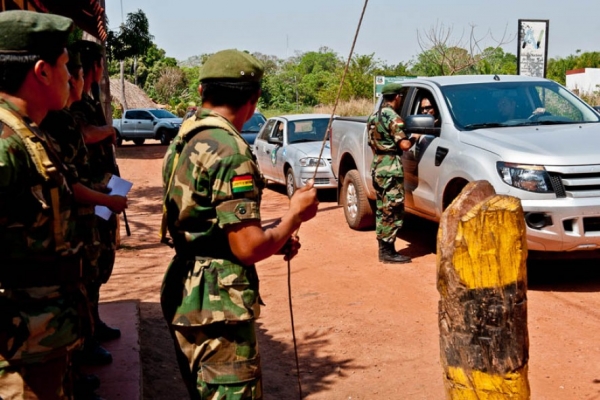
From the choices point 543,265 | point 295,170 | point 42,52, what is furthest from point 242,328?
point 295,170

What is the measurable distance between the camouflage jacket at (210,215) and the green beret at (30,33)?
0.58m

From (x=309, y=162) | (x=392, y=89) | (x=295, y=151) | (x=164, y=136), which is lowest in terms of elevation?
(x=164, y=136)

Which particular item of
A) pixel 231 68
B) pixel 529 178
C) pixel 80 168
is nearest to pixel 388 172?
pixel 529 178

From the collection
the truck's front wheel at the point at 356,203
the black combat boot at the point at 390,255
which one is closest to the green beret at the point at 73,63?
the black combat boot at the point at 390,255

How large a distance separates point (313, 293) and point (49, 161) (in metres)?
4.92

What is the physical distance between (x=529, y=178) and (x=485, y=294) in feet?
13.1

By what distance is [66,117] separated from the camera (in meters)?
3.66

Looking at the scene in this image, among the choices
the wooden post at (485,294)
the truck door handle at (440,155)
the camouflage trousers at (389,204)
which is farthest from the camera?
the camouflage trousers at (389,204)

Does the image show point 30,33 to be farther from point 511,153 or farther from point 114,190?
point 511,153

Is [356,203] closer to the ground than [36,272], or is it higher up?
closer to the ground

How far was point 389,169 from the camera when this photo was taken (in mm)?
7758

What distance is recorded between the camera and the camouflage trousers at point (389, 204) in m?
7.78

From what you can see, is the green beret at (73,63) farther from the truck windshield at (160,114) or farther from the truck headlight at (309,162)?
the truck windshield at (160,114)

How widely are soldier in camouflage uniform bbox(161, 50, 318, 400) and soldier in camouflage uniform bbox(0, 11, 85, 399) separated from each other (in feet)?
1.45
